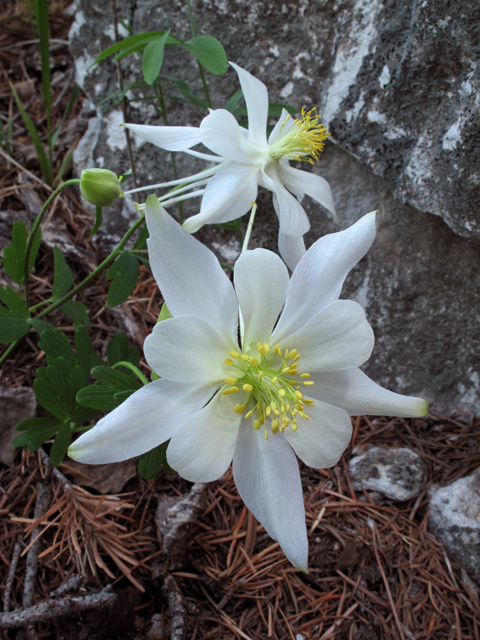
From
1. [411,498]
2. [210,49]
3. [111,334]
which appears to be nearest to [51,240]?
[111,334]

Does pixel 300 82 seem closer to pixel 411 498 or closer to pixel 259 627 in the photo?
pixel 411 498

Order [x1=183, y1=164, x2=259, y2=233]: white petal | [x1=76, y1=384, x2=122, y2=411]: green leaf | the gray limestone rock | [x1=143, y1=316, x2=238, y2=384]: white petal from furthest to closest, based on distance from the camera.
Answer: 1. the gray limestone rock
2. [x1=183, y1=164, x2=259, y2=233]: white petal
3. [x1=76, y1=384, x2=122, y2=411]: green leaf
4. [x1=143, y1=316, x2=238, y2=384]: white petal

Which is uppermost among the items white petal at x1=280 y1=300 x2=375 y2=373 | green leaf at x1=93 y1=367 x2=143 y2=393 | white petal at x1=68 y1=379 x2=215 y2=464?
white petal at x1=280 y1=300 x2=375 y2=373

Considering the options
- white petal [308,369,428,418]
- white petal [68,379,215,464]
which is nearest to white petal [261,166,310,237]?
white petal [308,369,428,418]

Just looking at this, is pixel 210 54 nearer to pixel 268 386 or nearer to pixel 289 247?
pixel 289 247

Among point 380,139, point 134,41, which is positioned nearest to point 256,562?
point 380,139

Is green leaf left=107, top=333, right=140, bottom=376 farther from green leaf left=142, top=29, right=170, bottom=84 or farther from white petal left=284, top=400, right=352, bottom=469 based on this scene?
green leaf left=142, top=29, right=170, bottom=84

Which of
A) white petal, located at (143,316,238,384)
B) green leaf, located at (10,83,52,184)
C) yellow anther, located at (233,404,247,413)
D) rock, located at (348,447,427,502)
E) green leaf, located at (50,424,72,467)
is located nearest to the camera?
white petal, located at (143,316,238,384)
